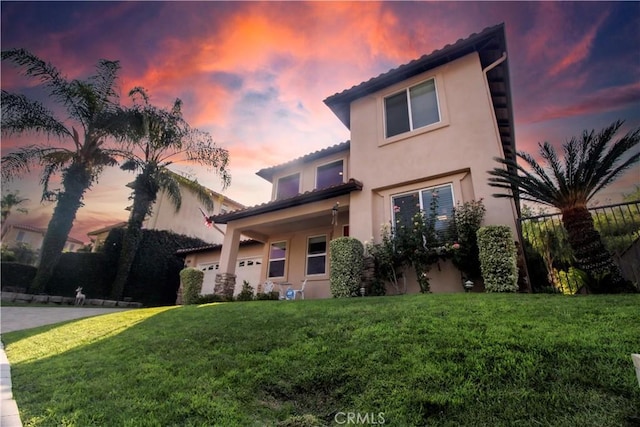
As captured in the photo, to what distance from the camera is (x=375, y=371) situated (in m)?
3.18

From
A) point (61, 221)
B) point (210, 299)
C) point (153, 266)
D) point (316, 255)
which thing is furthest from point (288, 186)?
point (61, 221)

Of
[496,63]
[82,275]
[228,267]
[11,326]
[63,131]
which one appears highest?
[63,131]

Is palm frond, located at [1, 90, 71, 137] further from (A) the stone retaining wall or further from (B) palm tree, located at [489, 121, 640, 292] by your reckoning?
(B) palm tree, located at [489, 121, 640, 292]

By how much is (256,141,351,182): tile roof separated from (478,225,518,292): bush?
7650 millimetres

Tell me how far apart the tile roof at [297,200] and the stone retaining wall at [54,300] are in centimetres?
749

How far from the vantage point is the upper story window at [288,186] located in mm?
15461

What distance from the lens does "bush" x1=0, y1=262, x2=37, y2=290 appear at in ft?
48.5

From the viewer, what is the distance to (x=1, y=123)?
14.0 m

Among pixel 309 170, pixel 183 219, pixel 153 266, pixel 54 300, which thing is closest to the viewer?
pixel 54 300

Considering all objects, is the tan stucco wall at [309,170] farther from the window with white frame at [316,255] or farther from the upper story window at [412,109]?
the upper story window at [412,109]

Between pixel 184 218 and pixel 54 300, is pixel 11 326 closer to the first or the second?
pixel 54 300

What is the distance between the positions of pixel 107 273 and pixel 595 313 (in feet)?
67.9

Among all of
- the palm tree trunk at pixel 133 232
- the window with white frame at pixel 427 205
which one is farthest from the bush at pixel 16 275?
the window with white frame at pixel 427 205

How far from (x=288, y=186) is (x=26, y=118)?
42.5ft
